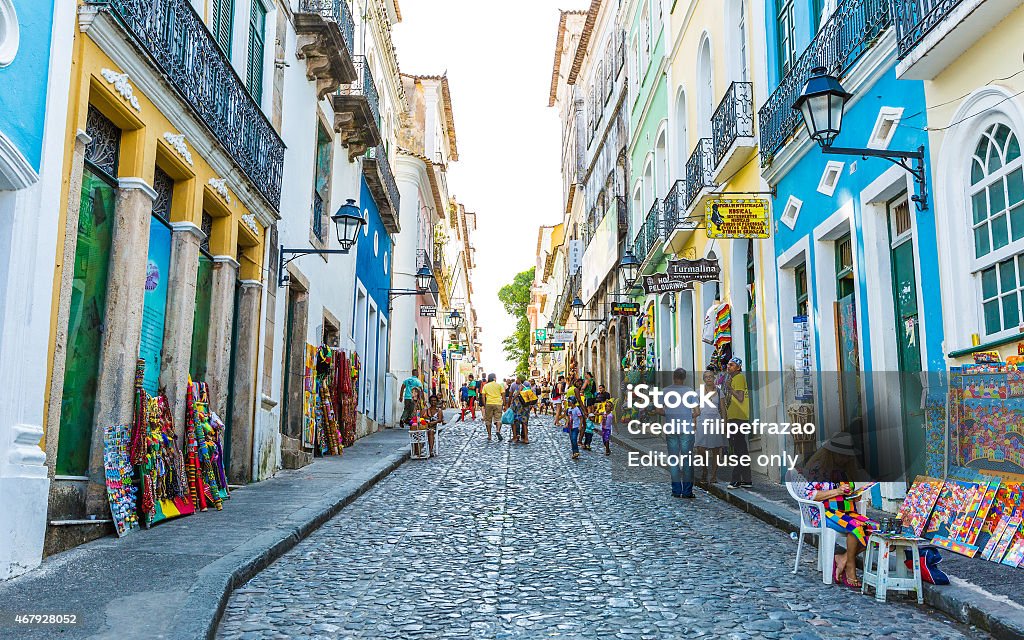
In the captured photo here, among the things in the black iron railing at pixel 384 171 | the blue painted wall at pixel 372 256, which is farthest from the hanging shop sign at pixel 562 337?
the black iron railing at pixel 384 171

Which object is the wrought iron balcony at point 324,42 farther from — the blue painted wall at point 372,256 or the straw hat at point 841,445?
the straw hat at point 841,445

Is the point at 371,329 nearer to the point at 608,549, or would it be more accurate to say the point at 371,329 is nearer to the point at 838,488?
the point at 608,549

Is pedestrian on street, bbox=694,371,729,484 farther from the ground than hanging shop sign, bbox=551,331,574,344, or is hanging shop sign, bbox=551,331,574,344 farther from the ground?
hanging shop sign, bbox=551,331,574,344

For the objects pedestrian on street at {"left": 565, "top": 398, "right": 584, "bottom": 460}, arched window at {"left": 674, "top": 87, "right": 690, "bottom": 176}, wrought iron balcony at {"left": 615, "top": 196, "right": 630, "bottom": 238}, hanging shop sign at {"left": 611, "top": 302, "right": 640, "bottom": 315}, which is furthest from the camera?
wrought iron balcony at {"left": 615, "top": 196, "right": 630, "bottom": 238}

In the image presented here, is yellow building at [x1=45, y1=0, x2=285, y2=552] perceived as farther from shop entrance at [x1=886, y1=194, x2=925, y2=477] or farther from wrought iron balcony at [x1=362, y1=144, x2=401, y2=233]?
wrought iron balcony at [x1=362, y1=144, x2=401, y2=233]

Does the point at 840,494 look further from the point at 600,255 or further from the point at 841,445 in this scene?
the point at 600,255

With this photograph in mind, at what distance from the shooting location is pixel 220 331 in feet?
34.0

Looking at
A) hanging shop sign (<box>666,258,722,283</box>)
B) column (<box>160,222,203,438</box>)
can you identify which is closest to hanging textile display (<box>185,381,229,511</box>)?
column (<box>160,222,203,438</box>)

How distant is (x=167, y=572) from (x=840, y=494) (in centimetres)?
480

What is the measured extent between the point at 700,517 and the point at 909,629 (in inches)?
175

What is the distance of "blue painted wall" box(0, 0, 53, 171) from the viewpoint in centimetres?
Result: 566

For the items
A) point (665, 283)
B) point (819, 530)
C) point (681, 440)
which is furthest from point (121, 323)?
point (665, 283)

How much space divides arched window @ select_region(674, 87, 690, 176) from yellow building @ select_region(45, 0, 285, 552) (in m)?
10.0

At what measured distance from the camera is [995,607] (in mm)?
4953
